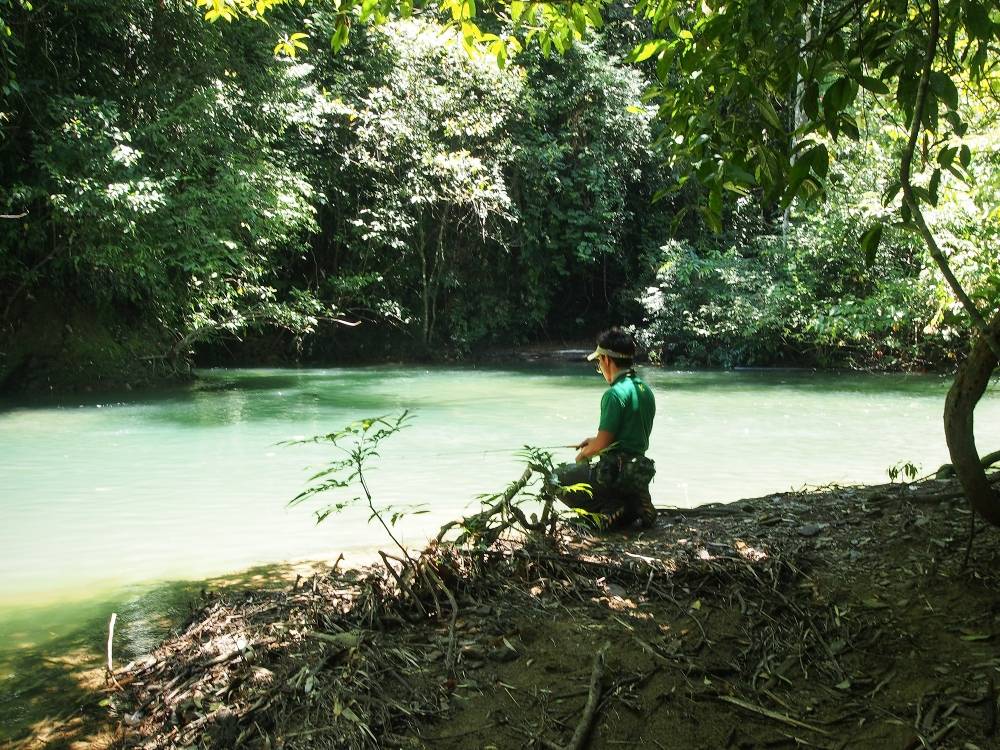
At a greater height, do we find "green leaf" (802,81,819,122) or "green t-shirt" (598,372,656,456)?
"green leaf" (802,81,819,122)

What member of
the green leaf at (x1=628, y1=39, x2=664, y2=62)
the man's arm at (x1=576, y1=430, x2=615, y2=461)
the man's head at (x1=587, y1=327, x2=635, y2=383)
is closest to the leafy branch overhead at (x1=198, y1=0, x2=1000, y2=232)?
the green leaf at (x1=628, y1=39, x2=664, y2=62)

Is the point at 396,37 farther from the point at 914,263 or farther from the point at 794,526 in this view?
the point at 794,526

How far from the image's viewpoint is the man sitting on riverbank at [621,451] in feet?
16.8

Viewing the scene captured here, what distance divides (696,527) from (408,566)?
2.05 metres

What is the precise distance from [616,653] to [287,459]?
293 inches

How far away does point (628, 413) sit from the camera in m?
5.19

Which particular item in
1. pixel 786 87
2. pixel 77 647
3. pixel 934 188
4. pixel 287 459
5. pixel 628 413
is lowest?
pixel 77 647

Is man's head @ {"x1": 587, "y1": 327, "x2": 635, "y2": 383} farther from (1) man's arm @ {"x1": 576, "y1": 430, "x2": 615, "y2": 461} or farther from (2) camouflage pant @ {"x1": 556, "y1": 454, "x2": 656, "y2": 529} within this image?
(2) camouflage pant @ {"x1": 556, "y1": 454, "x2": 656, "y2": 529}

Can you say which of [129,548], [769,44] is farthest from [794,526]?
A: [129,548]

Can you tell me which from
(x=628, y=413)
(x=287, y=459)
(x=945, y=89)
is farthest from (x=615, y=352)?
(x=287, y=459)

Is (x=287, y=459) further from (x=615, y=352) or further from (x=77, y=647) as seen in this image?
(x=615, y=352)

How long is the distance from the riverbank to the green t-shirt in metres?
0.96

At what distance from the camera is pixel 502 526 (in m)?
3.94

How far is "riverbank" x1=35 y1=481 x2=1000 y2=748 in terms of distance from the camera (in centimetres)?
274
